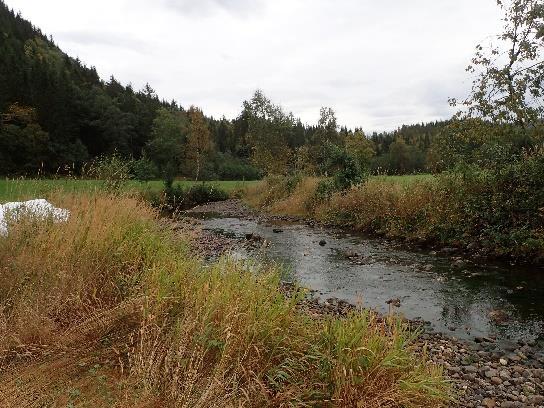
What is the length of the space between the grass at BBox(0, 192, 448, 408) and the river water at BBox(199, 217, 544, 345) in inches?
39.9

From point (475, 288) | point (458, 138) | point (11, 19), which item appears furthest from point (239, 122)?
point (475, 288)

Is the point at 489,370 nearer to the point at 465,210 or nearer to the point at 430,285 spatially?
the point at 430,285

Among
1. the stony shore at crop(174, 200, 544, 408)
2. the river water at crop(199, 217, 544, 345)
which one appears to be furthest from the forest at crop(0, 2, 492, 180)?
the stony shore at crop(174, 200, 544, 408)

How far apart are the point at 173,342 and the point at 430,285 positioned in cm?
729

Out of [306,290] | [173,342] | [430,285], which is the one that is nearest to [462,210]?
[430,285]

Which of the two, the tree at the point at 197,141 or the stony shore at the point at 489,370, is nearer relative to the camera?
the stony shore at the point at 489,370

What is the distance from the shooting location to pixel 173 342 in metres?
3.80

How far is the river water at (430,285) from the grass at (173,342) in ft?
3.33

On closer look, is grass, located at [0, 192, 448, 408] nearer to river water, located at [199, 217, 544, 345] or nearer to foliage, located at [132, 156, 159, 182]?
river water, located at [199, 217, 544, 345]

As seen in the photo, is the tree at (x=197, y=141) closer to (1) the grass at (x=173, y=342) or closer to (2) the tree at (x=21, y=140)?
(2) the tree at (x=21, y=140)

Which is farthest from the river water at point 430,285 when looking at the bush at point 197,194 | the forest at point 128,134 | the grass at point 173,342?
the bush at point 197,194

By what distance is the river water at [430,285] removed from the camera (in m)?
7.09

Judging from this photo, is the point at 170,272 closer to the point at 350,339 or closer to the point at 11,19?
the point at 350,339

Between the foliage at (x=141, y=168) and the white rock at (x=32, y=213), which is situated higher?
the foliage at (x=141, y=168)
